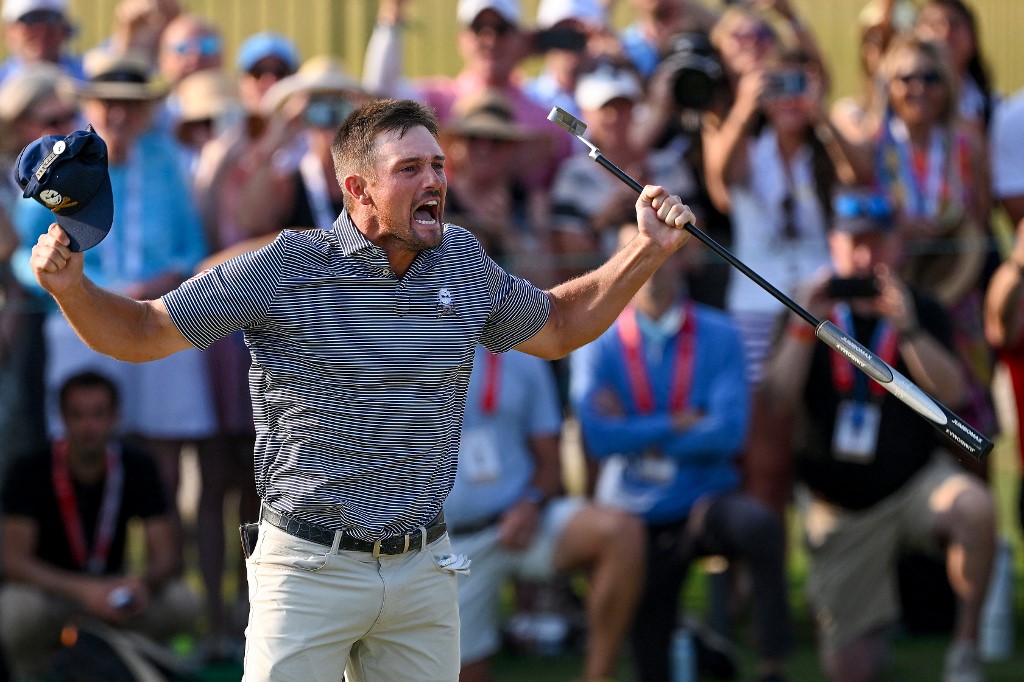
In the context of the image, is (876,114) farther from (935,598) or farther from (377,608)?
(377,608)

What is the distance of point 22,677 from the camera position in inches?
257

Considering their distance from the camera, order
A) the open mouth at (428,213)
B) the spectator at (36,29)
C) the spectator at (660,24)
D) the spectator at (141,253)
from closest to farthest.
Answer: the open mouth at (428,213)
the spectator at (141,253)
the spectator at (36,29)
the spectator at (660,24)

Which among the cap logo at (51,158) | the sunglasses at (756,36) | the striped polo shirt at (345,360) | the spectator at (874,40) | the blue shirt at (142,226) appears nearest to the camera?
the cap logo at (51,158)

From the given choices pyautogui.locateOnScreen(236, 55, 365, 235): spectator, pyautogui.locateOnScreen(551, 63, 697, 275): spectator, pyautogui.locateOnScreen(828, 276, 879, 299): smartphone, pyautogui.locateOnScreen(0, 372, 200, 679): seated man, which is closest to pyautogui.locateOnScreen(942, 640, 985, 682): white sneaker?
pyautogui.locateOnScreen(828, 276, 879, 299): smartphone

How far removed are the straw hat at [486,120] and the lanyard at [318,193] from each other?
0.64 m

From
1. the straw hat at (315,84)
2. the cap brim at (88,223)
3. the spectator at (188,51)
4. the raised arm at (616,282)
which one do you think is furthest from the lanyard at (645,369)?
the cap brim at (88,223)

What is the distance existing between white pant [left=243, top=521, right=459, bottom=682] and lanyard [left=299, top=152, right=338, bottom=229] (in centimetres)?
342

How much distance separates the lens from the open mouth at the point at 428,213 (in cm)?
410

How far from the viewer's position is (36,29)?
8195 mm

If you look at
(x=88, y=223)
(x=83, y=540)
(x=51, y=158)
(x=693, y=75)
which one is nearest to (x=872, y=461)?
(x=693, y=75)

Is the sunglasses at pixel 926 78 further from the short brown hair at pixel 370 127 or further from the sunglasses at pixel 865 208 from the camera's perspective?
the short brown hair at pixel 370 127

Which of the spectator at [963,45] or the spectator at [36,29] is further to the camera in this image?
the spectator at [963,45]

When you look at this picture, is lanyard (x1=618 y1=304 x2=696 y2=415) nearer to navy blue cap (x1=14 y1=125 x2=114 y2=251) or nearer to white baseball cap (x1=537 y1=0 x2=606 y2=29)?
white baseball cap (x1=537 y1=0 x2=606 y2=29)

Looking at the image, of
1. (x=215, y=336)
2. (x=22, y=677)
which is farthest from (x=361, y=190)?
(x=22, y=677)
